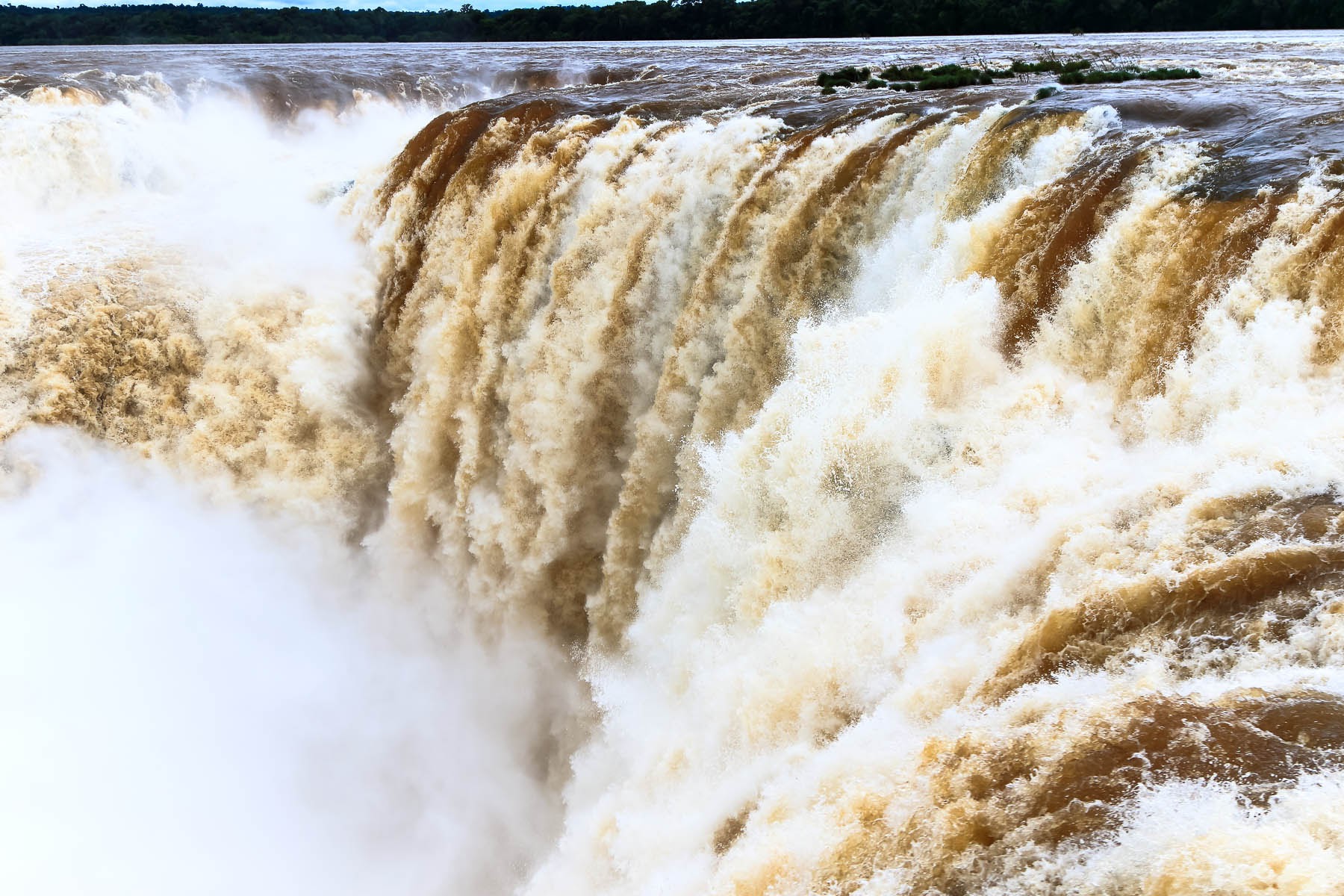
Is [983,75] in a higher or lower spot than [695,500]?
higher

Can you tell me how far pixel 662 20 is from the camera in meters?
37.7

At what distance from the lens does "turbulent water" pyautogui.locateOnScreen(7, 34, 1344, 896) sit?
11.9 feet

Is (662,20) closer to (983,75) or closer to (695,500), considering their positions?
(983,75)

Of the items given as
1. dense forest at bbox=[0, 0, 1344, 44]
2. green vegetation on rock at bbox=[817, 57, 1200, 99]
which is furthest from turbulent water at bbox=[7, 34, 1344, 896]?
dense forest at bbox=[0, 0, 1344, 44]

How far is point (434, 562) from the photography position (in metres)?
10.2

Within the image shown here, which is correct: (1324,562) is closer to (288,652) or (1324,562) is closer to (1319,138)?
(1319,138)

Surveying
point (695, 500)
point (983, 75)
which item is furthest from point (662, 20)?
point (695, 500)

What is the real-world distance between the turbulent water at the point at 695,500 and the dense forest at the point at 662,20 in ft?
41.8

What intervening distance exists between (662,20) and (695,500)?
113 ft

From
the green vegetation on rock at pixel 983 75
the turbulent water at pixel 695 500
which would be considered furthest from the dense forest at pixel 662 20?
the turbulent water at pixel 695 500

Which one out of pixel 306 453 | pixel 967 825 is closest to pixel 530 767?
pixel 306 453

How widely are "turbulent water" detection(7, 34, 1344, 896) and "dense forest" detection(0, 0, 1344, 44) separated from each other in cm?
1274

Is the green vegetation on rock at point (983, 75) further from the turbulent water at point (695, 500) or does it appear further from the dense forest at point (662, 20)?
the dense forest at point (662, 20)

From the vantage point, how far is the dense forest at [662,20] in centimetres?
2466
